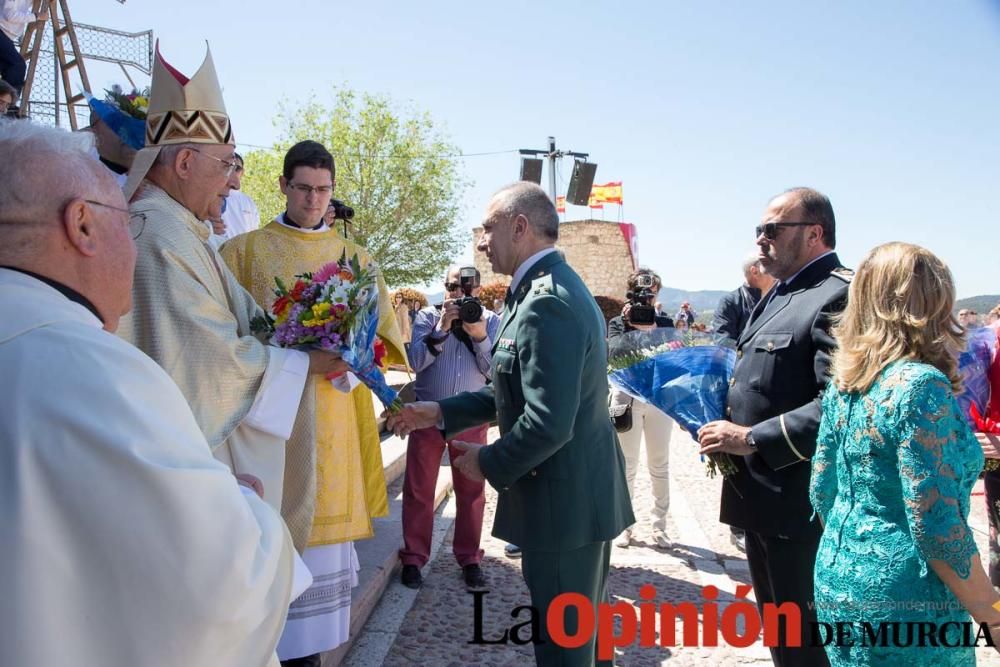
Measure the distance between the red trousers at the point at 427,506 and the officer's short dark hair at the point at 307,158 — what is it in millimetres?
2115

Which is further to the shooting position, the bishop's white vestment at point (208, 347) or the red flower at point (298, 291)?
the red flower at point (298, 291)

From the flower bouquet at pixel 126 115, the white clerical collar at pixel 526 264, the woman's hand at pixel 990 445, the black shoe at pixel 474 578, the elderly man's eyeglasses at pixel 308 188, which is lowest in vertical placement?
the black shoe at pixel 474 578

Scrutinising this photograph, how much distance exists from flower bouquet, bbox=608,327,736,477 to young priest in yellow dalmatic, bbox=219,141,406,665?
1235 millimetres

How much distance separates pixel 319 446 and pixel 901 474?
242 centimetres

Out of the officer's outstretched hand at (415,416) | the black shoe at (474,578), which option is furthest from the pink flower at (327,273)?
the black shoe at (474,578)

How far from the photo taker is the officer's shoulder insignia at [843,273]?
2.91 m

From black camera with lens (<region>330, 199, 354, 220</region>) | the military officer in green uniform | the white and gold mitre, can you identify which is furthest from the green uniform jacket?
black camera with lens (<region>330, 199, 354, 220</region>)

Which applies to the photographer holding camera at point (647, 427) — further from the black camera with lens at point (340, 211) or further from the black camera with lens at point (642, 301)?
the black camera with lens at point (340, 211)

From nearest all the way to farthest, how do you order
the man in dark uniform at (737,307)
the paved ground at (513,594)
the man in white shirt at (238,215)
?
1. the paved ground at (513,594)
2. the man in white shirt at (238,215)
3. the man in dark uniform at (737,307)

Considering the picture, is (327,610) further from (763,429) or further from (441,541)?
(441,541)

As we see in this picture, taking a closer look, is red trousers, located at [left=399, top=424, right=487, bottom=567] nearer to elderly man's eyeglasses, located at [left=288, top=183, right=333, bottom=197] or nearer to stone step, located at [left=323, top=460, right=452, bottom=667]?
stone step, located at [left=323, top=460, right=452, bottom=667]

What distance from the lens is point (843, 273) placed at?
9.68ft

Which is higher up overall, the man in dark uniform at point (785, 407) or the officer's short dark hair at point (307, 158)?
the officer's short dark hair at point (307, 158)

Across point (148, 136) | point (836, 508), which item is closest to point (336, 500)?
point (148, 136)
